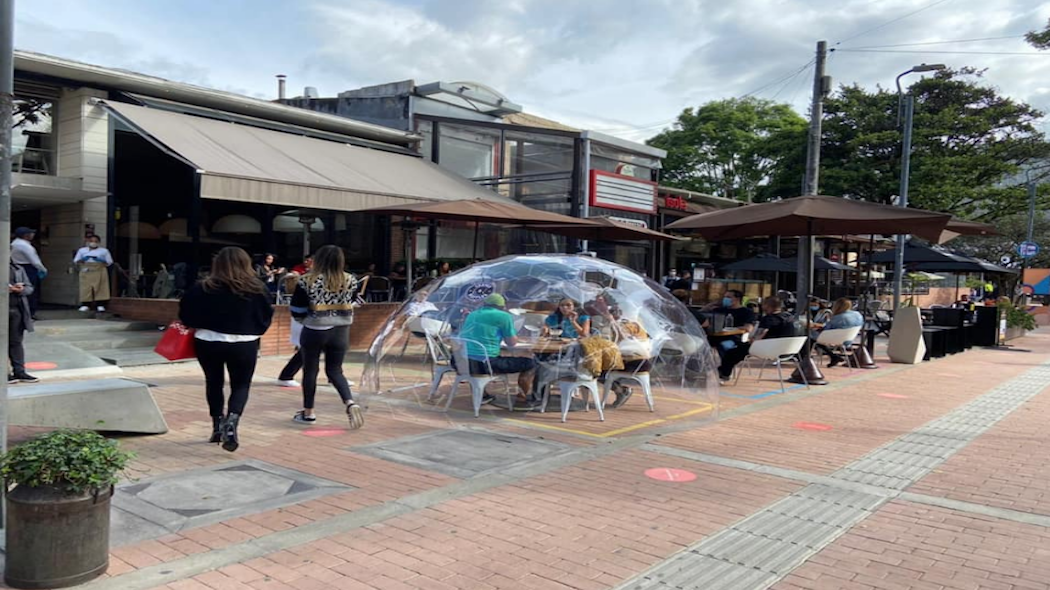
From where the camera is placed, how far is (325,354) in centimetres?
690

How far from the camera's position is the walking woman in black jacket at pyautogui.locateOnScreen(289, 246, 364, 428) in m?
6.85

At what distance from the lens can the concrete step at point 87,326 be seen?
1125 cm

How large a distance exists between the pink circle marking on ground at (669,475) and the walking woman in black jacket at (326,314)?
2.83 meters

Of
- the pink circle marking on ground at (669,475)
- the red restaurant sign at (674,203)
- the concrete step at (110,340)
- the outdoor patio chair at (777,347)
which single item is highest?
the red restaurant sign at (674,203)

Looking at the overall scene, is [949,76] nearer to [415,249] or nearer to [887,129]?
[887,129]

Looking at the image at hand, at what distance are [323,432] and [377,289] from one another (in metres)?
9.15

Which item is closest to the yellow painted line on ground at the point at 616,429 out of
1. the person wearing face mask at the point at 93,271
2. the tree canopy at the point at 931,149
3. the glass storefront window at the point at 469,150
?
the person wearing face mask at the point at 93,271

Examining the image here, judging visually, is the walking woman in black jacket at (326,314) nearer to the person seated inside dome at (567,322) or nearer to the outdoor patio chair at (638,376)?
the person seated inside dome at (567,322)

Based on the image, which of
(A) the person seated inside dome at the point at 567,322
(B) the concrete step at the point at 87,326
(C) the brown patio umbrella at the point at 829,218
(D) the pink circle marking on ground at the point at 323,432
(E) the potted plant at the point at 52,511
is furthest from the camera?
(B) the concrete step at the point at 87,326

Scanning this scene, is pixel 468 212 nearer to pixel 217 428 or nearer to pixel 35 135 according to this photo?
pixel 217 428

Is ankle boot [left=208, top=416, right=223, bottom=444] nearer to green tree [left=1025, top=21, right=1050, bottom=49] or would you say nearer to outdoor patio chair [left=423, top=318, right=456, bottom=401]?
outdoor patio chair [left=423, top=318, right=456, bottom=401]

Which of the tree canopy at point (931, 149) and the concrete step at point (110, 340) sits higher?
the tree canopy at point (931, 149)

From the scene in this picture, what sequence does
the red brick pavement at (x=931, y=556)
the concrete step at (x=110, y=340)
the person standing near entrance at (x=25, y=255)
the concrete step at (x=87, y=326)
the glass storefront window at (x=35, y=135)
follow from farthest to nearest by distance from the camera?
the glass storefront window at (x=35, y=135), the concrete step at (x=87, y=326), the concrete step at (x=110, y=340), the person standing near entrance at (x=25, y=255), the red brick pavement at (x=931, y=556)

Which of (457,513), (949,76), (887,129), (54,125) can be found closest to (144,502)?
(457,513)
